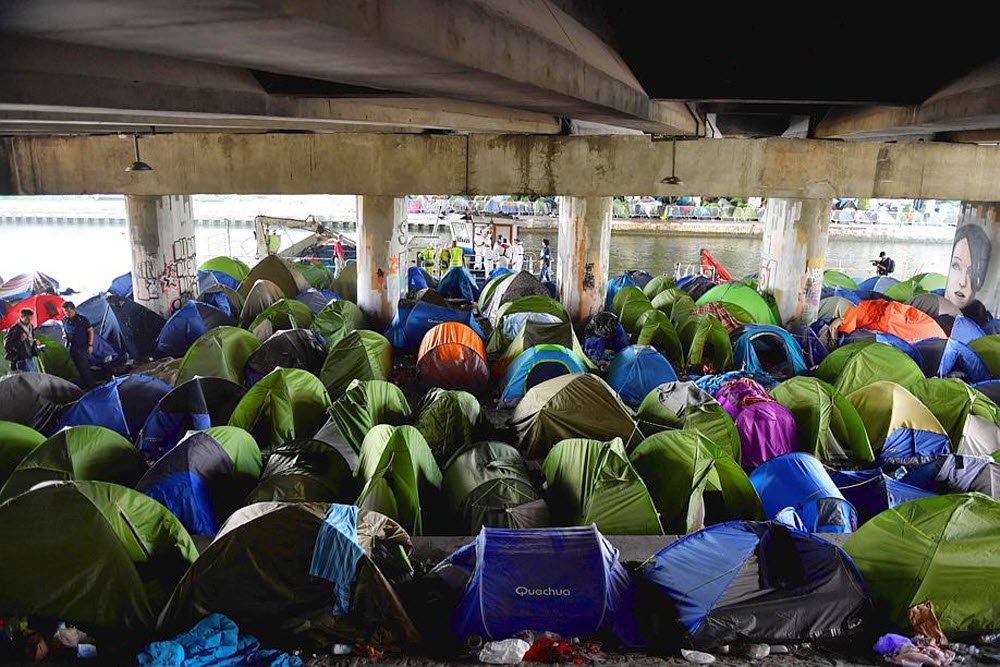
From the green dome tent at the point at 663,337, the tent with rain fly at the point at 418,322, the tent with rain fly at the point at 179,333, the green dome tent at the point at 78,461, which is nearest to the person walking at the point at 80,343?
the tent with rain fly at the point at 179,333

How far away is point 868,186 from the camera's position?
1424 centimetres

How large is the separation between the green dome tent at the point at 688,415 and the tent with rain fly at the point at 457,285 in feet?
35.2

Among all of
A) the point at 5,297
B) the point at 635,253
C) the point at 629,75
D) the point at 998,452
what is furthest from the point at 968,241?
the point at 5,297

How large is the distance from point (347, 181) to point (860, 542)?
10.9m

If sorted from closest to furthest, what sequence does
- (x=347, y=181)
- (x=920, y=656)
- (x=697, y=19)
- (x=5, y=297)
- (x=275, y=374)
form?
(x=697, y=19)
(x=920, y=656)
(x=275, y=374)
(x=347, y=181)
(x=5, y=297)

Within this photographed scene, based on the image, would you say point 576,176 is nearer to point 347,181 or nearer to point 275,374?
point 347,181

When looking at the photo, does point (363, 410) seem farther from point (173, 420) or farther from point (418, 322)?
point (418, 322)

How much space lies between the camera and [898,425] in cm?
1011

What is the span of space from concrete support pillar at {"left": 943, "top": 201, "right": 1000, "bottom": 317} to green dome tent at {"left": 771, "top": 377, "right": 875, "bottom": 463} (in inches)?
355

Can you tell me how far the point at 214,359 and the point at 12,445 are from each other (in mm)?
3677

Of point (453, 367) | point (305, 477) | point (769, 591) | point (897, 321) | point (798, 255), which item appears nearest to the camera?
point (769, 591)

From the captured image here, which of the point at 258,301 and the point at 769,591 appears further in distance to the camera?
the point at 258,301

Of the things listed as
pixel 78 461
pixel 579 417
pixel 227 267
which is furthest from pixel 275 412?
pixel 227 267

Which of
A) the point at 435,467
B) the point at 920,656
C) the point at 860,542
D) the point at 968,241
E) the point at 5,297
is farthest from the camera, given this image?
the point at 5,297
